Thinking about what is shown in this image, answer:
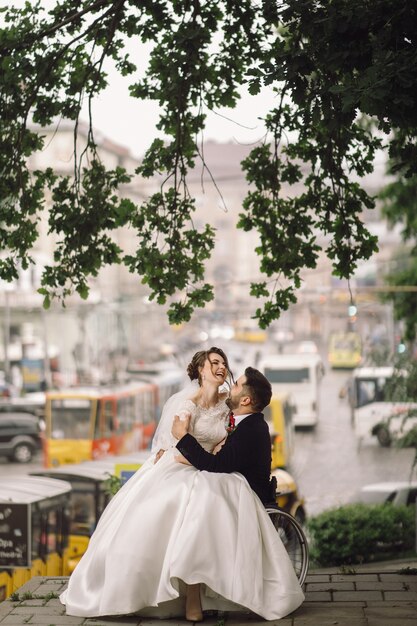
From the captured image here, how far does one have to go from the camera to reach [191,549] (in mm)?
6590

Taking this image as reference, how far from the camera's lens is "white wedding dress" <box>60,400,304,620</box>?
6.59 meters

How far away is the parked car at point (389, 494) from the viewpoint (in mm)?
19453

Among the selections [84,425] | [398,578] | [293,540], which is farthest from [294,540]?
[84,425]

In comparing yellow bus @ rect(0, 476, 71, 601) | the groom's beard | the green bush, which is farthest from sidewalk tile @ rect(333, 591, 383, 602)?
yellow bus @ rect(0, 476, 71, 601)

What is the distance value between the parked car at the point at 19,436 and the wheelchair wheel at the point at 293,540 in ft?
100

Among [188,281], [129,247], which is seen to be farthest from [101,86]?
[129,247]

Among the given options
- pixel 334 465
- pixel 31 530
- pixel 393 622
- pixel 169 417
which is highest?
pixel 169 417

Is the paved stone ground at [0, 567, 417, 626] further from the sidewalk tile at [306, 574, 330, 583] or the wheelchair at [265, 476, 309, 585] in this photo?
the wheelchair at [265, 476, 309, 585]

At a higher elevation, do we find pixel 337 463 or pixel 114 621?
pixel 114 621

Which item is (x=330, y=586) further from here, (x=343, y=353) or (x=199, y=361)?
(x=343, y=353)

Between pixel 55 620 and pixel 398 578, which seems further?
pixel 398 578

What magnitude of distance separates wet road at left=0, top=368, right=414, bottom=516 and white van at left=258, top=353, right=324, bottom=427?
2.33ft

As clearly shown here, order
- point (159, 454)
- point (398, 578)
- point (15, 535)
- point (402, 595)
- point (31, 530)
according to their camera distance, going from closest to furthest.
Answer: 1. point (159, 454)
2. point (402, 595)
3. point (398, 578)
4. point (15, 535)
5. point (31, 530)

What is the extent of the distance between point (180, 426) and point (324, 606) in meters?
1.48
